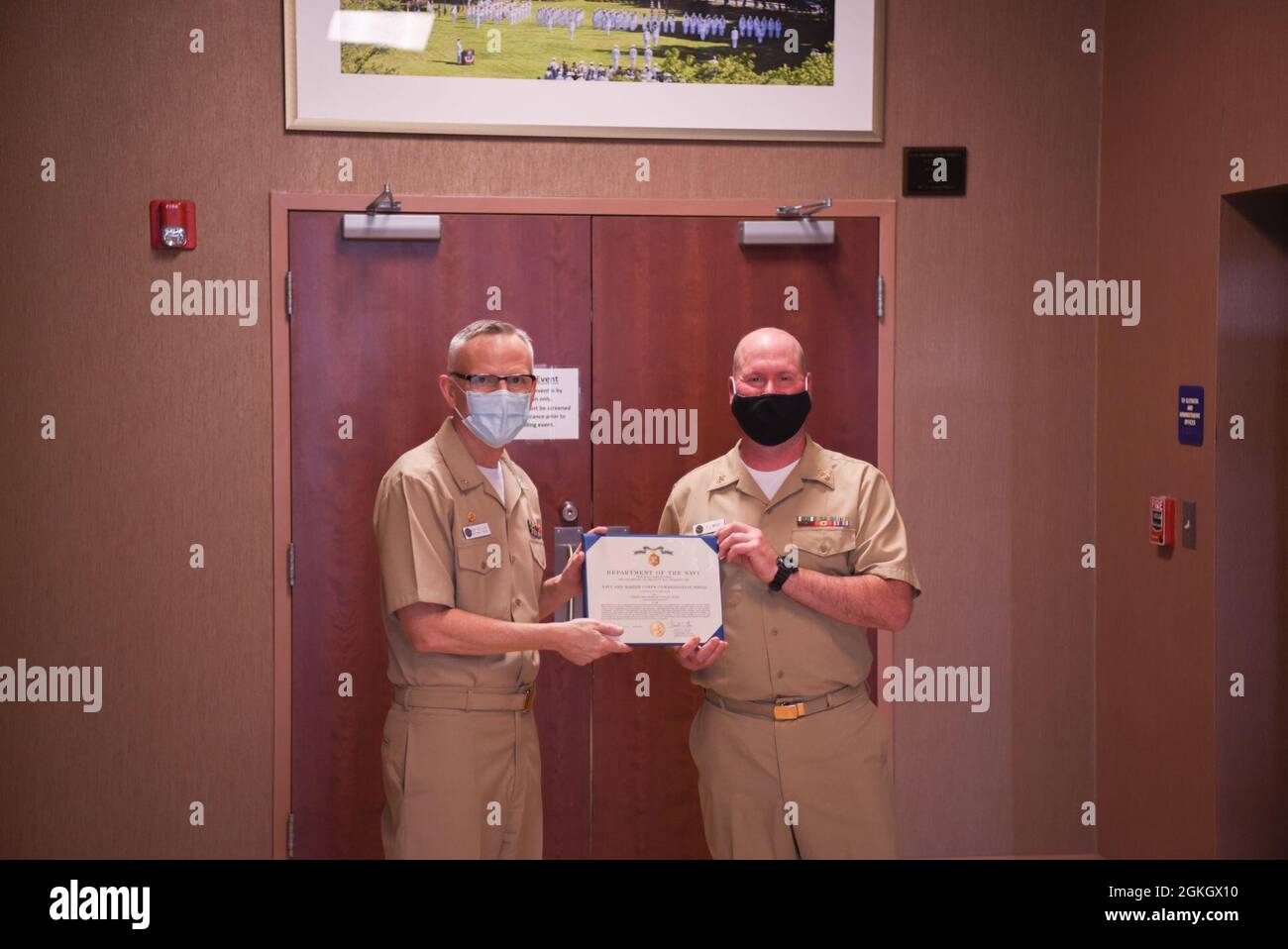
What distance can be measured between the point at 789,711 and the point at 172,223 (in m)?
2.30

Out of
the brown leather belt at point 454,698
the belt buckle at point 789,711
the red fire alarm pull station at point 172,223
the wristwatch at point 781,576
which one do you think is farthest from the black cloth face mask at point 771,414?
the red fire alarm pull station at point 172,223

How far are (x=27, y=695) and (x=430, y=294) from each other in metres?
1.71

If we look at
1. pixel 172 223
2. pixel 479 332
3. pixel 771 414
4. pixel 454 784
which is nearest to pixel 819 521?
pixel 771 414

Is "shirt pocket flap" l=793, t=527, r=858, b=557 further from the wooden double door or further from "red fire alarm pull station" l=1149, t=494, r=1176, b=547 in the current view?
"red fire alarm pull station" l=1149, t=494, r=1176, b=547

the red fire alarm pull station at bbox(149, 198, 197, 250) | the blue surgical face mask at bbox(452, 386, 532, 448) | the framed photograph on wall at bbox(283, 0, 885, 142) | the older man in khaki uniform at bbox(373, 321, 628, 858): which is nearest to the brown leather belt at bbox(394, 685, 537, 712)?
the older man in khaki uniform at bbox(373, 321, 628, 858)

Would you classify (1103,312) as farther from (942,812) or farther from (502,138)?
(502,138)

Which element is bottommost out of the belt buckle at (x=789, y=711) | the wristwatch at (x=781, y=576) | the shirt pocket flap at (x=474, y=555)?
the belt buckle at (x=789, y=711)

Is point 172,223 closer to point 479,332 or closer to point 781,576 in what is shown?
point 479,332

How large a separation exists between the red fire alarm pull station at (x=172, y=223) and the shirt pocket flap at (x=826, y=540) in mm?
2050

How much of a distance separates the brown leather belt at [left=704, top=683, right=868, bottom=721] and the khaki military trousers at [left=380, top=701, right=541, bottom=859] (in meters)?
0.51

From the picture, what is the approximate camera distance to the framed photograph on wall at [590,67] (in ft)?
11.6

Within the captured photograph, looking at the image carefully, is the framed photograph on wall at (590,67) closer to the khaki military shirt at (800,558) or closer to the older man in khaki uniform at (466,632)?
the older man in khaki uniform at (466,632)
